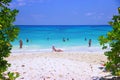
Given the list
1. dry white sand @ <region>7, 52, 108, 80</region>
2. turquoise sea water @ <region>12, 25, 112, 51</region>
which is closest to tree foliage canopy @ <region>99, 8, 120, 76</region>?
dry white sand @ <region>7, 52, 108, 80</region>

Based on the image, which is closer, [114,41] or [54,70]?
[114,41]

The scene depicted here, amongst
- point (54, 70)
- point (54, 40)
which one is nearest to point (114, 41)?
point (54, 70)

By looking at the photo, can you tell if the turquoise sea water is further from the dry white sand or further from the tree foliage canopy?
the tree foliage canopy

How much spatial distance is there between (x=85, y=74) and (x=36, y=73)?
187cm

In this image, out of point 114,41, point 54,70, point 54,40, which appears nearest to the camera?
point 114,41

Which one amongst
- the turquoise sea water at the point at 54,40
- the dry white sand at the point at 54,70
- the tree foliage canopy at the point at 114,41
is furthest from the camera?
the turquoise sea water at the point at 54,40

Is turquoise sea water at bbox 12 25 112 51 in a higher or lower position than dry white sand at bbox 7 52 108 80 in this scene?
lower

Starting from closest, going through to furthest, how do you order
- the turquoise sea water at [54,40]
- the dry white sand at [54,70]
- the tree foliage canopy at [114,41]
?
the tree foliage canopy at [114,41] < the dry white sand at [54,70] < the turquoise sea water at [54,40]

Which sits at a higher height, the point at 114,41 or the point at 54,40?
the point at 114,41

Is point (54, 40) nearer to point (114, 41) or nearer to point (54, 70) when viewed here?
point (54, 70)

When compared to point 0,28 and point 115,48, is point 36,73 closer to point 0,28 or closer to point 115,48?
point 115,48

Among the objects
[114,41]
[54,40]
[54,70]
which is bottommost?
[54,40]

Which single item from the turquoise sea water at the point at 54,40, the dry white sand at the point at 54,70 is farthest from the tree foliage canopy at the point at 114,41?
the turquoise sea water at the point at 54,40

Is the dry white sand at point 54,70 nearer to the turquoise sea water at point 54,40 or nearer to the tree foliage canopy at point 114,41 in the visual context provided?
the tree foliage canopy at point 114,41
